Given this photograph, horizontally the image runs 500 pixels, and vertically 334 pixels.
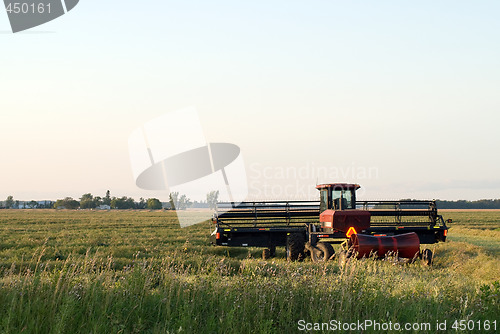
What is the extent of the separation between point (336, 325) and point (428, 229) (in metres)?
14.4

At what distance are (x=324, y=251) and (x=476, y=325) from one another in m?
10.1

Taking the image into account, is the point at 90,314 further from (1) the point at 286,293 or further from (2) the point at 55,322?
(1) the point at 286,293

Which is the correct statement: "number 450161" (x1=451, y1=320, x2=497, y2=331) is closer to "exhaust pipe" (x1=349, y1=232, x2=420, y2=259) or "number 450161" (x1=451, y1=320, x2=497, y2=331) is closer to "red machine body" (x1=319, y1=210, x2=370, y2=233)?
"exhaust pipe" (x1=349, y1=232, x2=420, y2=259)

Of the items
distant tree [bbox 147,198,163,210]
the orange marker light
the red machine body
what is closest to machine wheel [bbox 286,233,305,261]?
the red machine body

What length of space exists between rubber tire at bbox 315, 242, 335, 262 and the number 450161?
9.70 meters

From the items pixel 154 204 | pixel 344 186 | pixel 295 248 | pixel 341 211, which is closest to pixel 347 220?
pixel 341 211

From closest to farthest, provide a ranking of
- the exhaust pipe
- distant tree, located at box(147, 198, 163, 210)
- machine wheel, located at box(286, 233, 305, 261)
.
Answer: the exhaust pipe → machine wheel, located at box(286, 233, 305, 261) → distant tree, located at box(147, 198, 163, 210)

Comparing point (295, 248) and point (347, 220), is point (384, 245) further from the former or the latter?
point (295, 248)

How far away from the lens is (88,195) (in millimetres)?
192125

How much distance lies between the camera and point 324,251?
1736 centimetres

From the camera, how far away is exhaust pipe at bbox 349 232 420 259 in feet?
52.8

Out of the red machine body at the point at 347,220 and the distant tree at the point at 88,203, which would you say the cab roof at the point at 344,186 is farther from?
the distant tree at the point at 88,203

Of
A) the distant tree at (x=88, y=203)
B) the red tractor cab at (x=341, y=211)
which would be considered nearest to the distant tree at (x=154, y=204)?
the distant tree at (x=88, y=203)

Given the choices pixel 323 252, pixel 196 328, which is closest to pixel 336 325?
pixel 196 328
